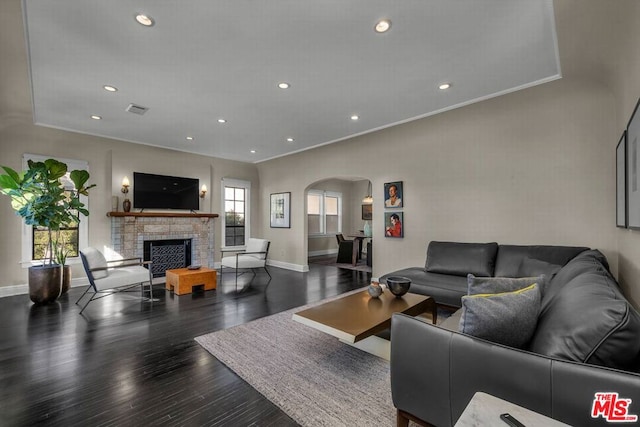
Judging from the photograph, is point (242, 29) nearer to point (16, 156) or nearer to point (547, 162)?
point (547, 162)

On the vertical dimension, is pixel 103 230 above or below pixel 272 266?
above

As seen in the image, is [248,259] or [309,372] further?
[248,259]

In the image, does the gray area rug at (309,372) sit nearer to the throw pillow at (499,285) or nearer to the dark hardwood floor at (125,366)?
the dark hardwood floor at (125,366)

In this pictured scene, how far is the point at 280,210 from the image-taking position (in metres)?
7.44

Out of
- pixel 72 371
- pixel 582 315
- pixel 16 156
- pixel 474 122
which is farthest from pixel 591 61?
pixel 16 156

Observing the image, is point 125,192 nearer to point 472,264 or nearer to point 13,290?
point 13,290

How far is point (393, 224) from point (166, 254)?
4941 mm

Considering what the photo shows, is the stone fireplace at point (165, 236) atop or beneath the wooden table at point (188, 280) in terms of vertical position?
atop

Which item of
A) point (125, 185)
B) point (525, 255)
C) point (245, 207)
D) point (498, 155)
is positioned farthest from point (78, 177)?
point (525, 255)

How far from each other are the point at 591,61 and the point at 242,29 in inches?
134

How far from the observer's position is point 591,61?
2771 mm

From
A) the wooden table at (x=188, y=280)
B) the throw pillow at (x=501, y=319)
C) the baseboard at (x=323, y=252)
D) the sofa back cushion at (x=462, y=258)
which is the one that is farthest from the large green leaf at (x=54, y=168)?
the baseboard at (x=323, y=252)

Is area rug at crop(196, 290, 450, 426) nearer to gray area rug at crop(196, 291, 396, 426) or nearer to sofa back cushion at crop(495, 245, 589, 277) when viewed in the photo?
gray area rug at crop(196, 291, 396, 426)

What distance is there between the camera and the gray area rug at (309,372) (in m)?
1.85
